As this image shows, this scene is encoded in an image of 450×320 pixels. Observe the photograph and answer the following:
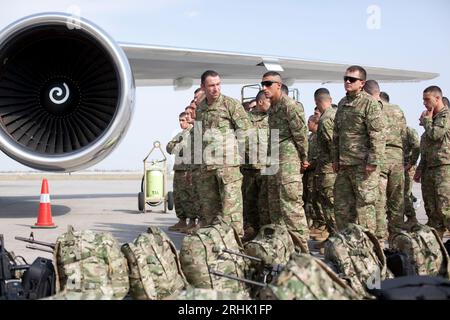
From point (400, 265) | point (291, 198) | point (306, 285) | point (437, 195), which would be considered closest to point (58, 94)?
point (291, 198)

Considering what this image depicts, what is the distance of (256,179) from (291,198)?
1028 millimetres

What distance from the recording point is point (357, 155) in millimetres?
5922

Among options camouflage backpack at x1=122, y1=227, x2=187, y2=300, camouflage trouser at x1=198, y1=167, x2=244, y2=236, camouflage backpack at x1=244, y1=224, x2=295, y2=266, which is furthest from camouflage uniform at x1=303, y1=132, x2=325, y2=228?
camouflage backpack at x1=122, y1=227, x2=187, y2=300

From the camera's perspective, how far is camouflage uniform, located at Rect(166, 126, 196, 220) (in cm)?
862

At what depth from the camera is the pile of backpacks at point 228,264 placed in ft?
10.7

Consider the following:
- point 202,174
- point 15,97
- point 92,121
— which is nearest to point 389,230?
point 202,174

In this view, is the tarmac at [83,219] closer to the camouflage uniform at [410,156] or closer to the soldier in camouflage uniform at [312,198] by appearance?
the soldier in camouflage uniform at [312,198]

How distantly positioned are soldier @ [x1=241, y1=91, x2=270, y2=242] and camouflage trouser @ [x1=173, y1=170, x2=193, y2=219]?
4.78 feet

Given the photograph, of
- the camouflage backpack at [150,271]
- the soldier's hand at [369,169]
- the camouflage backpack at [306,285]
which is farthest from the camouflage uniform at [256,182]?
the camouflage backpack at [306,285]

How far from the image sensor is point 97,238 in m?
3.79

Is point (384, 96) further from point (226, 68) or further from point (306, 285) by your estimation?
point (306, 285)

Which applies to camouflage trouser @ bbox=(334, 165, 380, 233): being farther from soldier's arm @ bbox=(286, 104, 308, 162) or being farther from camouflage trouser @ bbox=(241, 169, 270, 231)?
camouflage trouser @ bbox=(241, 169, 270, 231)

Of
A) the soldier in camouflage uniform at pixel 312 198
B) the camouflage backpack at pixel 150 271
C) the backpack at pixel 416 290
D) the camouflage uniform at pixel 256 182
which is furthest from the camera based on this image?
the soldier in camouflage uniform at pixel 312 198

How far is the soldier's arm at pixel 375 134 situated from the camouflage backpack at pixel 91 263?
272 cm
